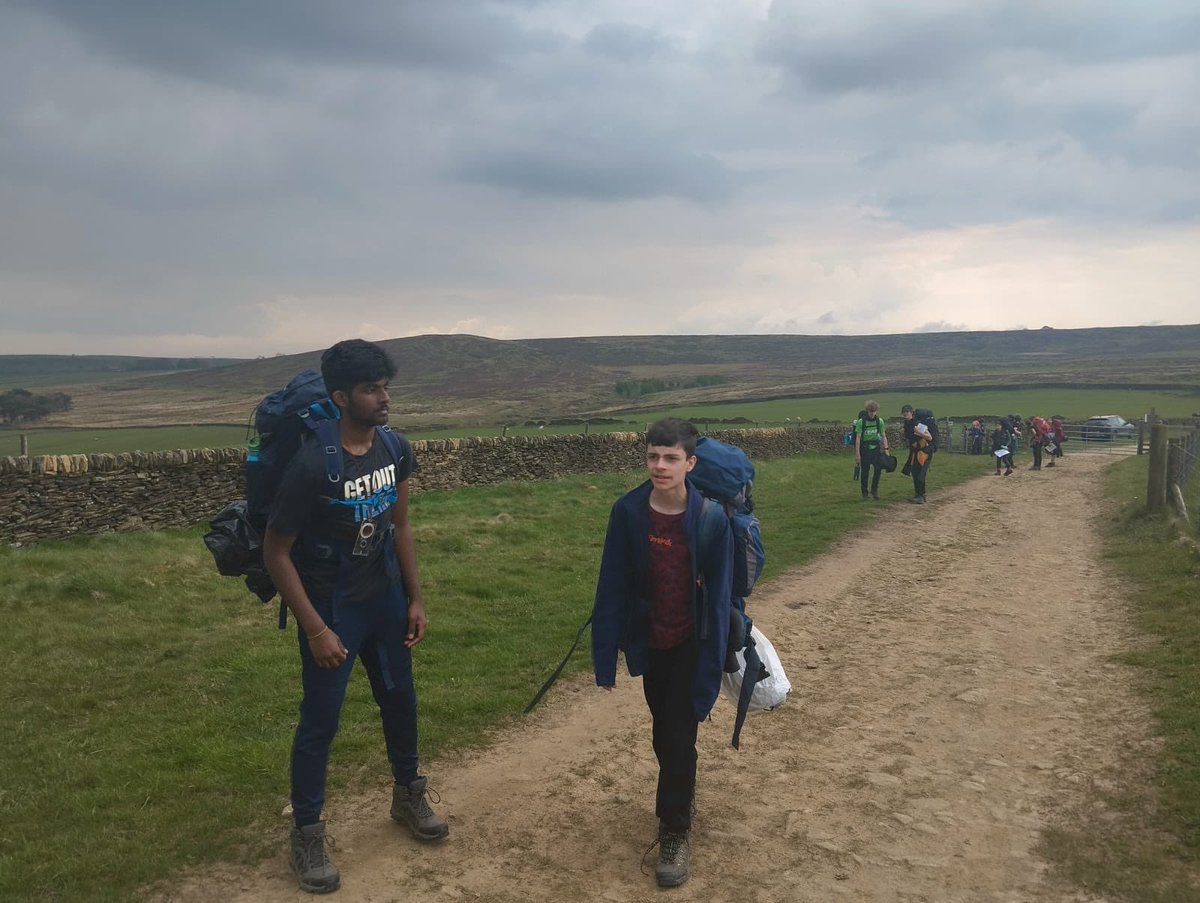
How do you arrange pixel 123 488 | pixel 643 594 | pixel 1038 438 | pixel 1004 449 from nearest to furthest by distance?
pixel 643 594, pixel 123 488, pixel 1004 449, pixel 1038 438

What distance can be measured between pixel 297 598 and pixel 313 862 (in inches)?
43.9

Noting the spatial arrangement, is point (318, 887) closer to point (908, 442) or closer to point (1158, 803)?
point (1158, 803)

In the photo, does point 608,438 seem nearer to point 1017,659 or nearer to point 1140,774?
point 1017,659

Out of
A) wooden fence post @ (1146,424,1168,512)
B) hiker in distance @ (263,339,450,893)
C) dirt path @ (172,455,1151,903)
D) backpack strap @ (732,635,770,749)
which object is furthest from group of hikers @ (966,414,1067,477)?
hiker in distance @ (263,339,450,893)

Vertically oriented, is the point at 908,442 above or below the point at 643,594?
below

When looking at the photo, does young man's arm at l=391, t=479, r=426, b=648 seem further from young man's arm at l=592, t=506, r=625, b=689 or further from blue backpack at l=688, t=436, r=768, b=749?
blue backpack at l=688, t=436, r=768, b=749

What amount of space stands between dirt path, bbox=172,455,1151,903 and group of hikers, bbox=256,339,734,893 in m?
0.25

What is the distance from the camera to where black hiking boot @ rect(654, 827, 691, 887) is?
146 inches

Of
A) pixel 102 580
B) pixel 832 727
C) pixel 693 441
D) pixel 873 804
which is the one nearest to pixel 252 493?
pixel 693 441

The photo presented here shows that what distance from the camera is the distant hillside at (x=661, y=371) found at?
7775 centimetres

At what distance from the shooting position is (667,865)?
377cm

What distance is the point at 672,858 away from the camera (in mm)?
3797

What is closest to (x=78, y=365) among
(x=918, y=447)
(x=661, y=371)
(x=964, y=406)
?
(x=661, y=371)

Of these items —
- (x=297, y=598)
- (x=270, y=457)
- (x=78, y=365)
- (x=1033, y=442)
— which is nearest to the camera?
(x=297, y=598)
